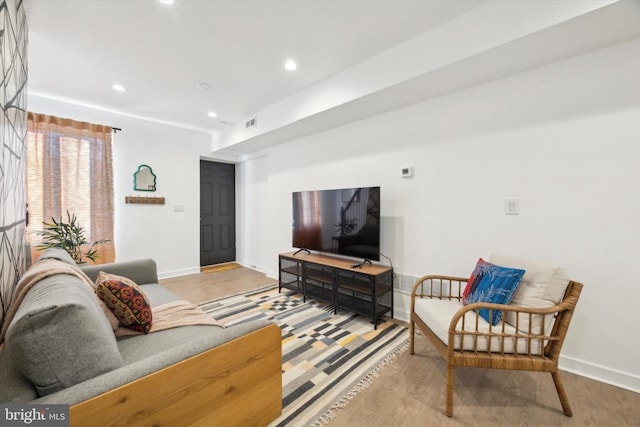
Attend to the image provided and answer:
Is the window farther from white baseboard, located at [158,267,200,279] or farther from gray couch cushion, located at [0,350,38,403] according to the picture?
gray couch cushion, located at [0,350,38,403]

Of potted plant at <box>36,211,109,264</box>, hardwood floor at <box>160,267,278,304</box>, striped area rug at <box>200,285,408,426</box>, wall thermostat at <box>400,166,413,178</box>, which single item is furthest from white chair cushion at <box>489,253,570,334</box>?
potted plant at <box>36,211,109,264</box>

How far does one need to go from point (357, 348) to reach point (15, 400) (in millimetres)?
1993

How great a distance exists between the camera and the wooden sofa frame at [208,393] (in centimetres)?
84

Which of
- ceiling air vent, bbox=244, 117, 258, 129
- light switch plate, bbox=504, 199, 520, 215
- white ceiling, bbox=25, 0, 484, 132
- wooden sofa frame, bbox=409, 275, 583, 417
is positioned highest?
white ceiling, bbox=25, 0, 484, 132

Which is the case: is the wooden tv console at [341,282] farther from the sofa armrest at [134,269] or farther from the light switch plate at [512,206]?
the sofa armrest at [134,269]

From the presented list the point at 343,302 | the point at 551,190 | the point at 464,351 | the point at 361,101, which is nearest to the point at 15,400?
the point at 464,351

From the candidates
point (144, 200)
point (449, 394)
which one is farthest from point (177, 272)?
point (449, 394)

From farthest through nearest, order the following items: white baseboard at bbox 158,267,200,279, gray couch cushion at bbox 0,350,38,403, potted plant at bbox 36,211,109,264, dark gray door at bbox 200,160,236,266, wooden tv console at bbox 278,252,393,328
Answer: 1. dark gray door at bbox 200,160,236,266
2. white baseboard at bbox 158,267,200,279
3. potted plant at bbox 36,211,109,264
4. wooden tv console at bbox 278,252,393,328
5. gray couch cushion at bbox 0,350,38,403

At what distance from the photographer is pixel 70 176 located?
3.48 m

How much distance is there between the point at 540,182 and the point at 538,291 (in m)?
0.92

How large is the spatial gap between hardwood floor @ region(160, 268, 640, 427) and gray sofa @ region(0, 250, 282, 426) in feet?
2.07

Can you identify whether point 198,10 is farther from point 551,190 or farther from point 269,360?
point 551,190

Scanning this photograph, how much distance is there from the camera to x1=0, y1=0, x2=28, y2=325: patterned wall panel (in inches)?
49.1

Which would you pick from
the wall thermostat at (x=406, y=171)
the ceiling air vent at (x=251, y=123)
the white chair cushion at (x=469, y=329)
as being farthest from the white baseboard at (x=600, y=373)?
the ceiling air vent at (x=251, y=123)
